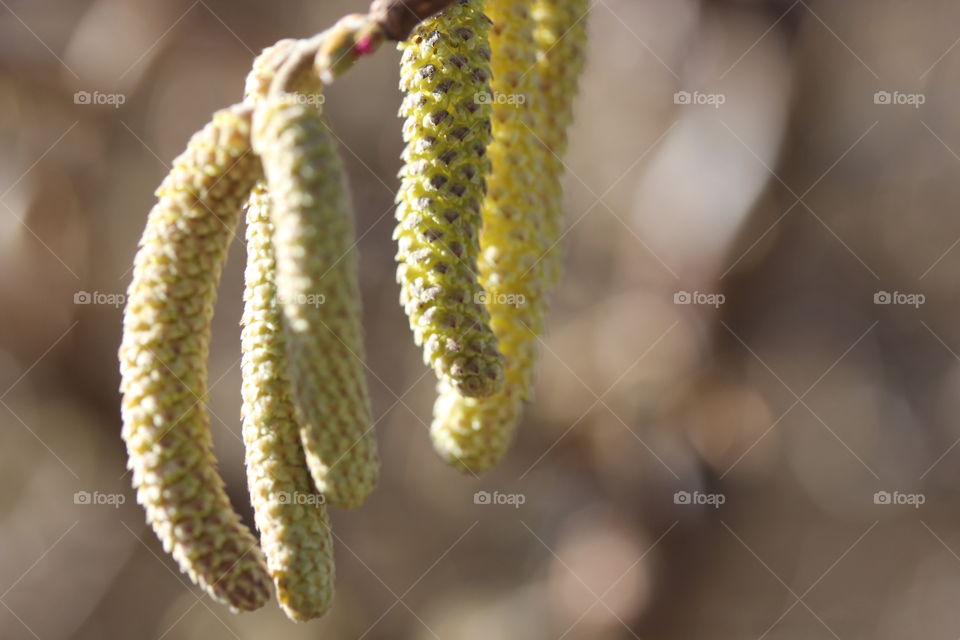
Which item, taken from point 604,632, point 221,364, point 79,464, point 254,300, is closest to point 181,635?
point 79,464

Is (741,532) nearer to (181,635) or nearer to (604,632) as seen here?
(604,632)

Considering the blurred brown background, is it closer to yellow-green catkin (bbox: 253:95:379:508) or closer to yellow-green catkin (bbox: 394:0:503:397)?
yellow-green catkin (bbox: 394:0:503:397)

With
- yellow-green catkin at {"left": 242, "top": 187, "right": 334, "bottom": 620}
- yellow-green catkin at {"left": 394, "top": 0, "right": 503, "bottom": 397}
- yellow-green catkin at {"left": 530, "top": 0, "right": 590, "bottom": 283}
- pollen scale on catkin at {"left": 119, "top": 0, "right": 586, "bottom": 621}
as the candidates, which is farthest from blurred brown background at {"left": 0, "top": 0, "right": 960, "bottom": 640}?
yellow-green catkin at {"left": 242, "top": 187, "right": 334, "bottom": 620}

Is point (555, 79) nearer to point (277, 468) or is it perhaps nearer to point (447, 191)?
point (447, 191)

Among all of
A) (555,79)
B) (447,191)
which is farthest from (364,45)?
(555,79)

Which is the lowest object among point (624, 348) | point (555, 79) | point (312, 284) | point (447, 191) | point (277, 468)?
point (277, 468)

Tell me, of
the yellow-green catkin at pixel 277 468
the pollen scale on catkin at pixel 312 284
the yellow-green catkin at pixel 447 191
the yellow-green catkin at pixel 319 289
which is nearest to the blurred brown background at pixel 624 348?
the pollen scale on catkin at pixel 312 284
